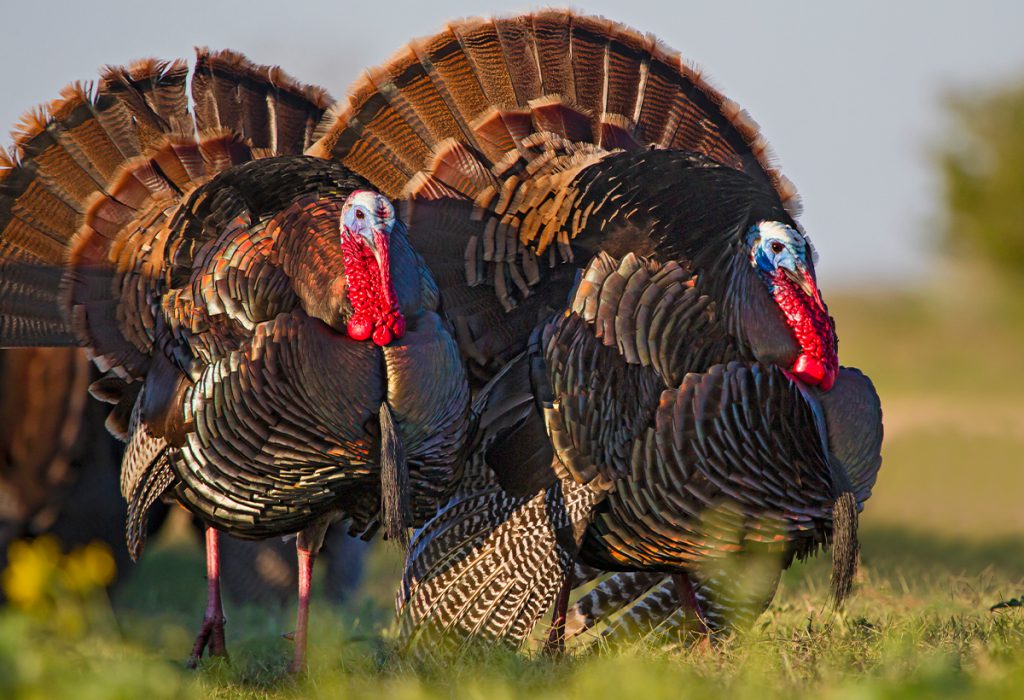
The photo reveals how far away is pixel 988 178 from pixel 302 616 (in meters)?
23.2

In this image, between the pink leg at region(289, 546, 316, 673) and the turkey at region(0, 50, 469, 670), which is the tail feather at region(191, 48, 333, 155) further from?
the pink leg at region(289, 546, 316, 673)

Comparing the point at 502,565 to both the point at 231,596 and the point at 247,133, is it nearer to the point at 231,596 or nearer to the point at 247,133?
the point at 247,133

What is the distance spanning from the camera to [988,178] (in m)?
25.1

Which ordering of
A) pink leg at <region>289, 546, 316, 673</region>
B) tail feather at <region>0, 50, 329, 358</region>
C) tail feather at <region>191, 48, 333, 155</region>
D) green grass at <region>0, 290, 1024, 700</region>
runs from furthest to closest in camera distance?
tail feather at <region>191, 48, 333, 155</region> < tail feather at <region>0, 50, 329, 358</region> < pink leg at <region>289, 546, 316, 673</region> < green grass at <region>0, 290, 1024, 700</region>

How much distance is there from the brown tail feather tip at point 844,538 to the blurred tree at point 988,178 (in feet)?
72.8

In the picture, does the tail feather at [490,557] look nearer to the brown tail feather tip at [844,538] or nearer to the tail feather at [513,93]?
the brown tail feather tip at [844,538]

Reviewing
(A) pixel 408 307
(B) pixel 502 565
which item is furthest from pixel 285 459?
(B) pixel 502 565

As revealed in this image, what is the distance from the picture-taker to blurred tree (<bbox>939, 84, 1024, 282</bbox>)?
973 inches

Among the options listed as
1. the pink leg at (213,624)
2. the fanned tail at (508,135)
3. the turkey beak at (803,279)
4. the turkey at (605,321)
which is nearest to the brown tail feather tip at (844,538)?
the turkey at (605,321)

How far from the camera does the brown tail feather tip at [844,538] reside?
414cm

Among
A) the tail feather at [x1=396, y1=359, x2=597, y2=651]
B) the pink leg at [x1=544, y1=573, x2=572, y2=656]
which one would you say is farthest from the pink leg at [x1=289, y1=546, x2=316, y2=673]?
the pink leg at [x1=544, y1=573, x2=572, y2=656]

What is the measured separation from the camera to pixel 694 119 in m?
5.52

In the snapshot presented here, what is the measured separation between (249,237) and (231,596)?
11.4 feet

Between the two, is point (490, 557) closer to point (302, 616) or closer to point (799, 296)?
point (302, 616)
